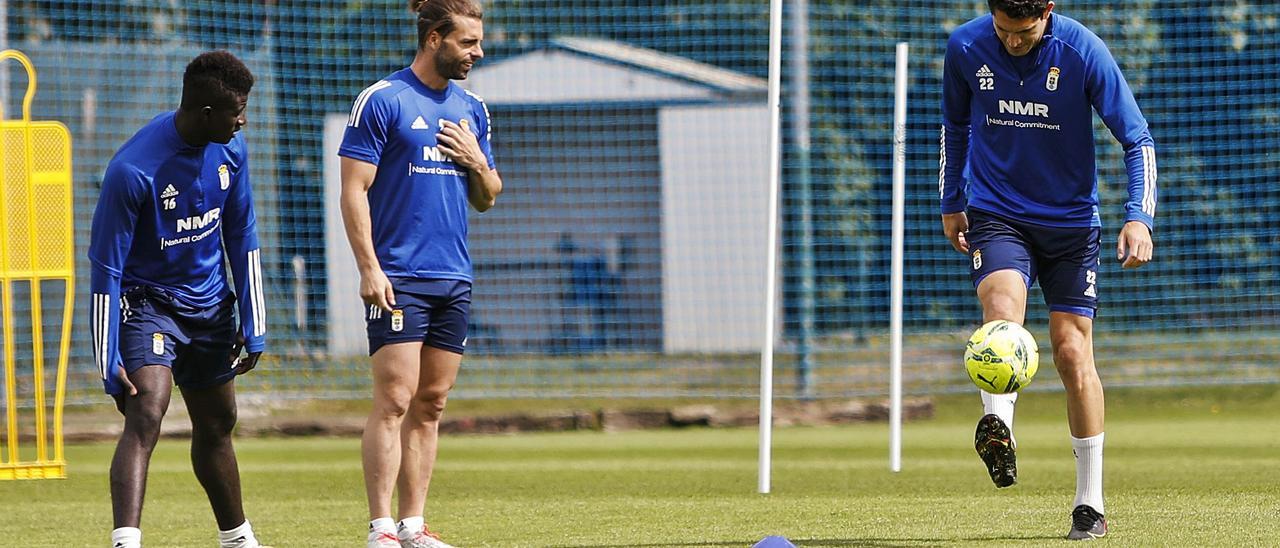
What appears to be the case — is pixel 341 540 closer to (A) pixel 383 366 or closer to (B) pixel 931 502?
(A) pixel 383 366

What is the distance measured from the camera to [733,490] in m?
7.79

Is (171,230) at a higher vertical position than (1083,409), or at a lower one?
higher

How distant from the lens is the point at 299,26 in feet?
45.2

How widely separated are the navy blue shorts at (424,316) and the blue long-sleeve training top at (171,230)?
22.3 inches

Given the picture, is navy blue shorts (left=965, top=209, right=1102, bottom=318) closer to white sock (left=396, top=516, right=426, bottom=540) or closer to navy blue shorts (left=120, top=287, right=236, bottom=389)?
white sock (left=396, top=516, right=426, bottom=540)

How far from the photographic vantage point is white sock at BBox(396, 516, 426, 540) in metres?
5.55

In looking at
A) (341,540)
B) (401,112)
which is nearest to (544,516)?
(341,540)

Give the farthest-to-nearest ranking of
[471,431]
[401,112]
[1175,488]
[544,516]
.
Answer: [471,431] → [1175,488] → [544,516] → [401,112]

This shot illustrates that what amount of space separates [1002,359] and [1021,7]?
45.6 inches

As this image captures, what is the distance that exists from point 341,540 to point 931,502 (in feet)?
8.18

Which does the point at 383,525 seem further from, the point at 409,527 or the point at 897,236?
the point at 897,236

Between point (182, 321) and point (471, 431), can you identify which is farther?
point (471, 431)

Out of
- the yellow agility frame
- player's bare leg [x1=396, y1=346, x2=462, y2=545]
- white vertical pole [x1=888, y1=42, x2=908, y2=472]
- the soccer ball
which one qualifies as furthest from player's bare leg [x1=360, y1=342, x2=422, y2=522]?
white vertical pole [x1=888, y1=42, x2=908, y2=472]

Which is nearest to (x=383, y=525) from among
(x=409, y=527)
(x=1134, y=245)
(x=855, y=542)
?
(x=409, y=527)
